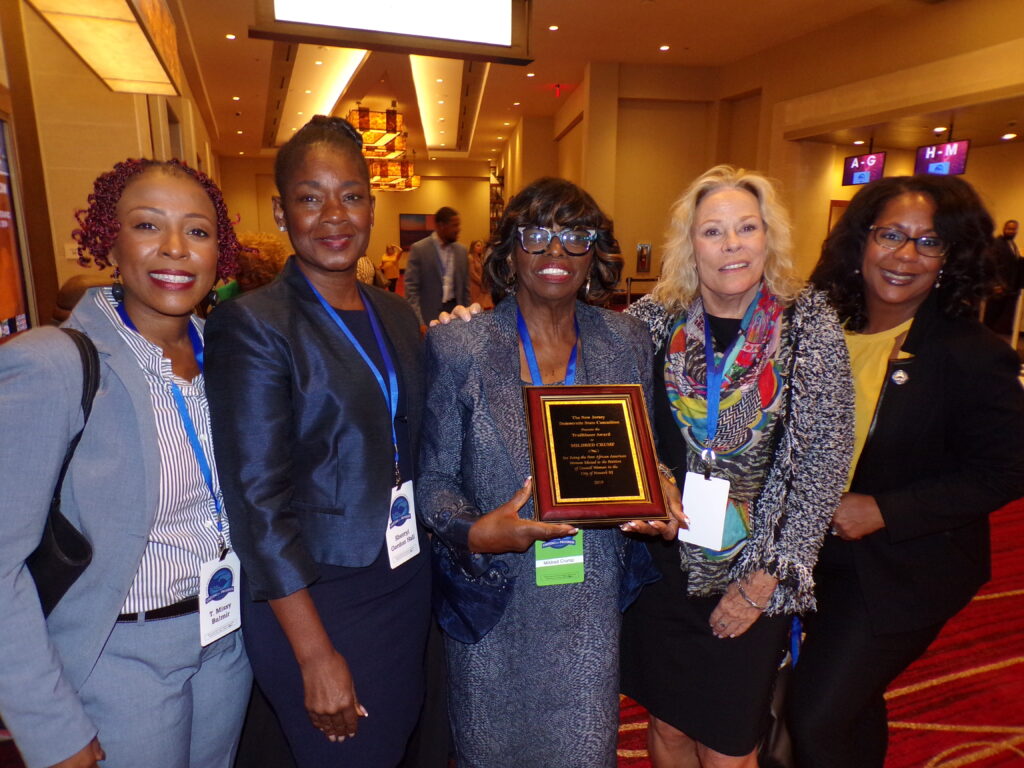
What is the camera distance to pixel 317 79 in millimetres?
12625

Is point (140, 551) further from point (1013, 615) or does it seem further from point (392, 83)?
point (392, 83)

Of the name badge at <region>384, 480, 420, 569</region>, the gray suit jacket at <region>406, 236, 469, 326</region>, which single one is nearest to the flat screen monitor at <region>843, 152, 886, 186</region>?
the gray suit jacket at <region>406, 236, 469, 326</region>

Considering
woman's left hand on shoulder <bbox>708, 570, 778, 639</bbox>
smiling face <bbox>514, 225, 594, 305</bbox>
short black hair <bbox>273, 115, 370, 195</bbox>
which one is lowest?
woman's left hand on shoulder <bbox>708, 570, 778, 639</bbox>

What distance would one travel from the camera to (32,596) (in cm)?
121

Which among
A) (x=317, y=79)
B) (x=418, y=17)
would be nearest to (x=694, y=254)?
(x=418, y=17)

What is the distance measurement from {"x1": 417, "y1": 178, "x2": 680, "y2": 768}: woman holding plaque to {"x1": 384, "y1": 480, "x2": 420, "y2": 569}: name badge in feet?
0.12

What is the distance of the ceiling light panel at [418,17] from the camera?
11.6 ft

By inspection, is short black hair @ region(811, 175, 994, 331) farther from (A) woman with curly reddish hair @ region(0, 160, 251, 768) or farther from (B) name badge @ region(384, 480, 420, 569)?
(A) woman with curly reddish hair @ region(0, 160, 251, 768)

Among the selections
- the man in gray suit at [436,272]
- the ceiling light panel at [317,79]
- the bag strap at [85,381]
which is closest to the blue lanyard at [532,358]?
the bag strap at [85,381]

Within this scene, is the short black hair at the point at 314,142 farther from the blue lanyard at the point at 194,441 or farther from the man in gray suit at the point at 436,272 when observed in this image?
the man in gray suit at the point at 436,272

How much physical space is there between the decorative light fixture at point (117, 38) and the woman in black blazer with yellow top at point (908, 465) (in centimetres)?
381

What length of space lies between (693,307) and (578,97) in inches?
522

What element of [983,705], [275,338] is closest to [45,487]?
[275,338]

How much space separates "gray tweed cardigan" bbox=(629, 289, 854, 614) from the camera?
174 centimetres
